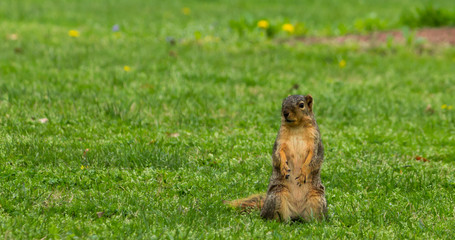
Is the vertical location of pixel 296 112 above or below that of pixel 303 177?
above

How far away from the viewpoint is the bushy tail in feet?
15.8

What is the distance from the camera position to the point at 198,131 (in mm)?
7164

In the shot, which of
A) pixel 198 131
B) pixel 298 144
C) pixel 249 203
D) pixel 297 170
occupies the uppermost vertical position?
pixel 298 144

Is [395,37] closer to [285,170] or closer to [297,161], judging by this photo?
[297,161]

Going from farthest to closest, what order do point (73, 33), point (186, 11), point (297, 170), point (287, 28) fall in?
1. point (186, 11)
2. point (287, 28)
3. point (73, 33)
4. point (297, 170)

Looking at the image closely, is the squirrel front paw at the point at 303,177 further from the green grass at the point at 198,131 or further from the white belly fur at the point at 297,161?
the green grass at the point at 198,131

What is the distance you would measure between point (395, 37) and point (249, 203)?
9.71 metres

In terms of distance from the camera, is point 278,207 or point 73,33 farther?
point 73,33

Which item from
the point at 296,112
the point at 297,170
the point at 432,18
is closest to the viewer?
the point at 296,112

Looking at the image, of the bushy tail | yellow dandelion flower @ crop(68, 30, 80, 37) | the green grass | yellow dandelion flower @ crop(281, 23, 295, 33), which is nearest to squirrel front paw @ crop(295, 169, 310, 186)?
the green grass

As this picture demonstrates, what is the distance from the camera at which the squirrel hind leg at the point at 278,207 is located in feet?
14.6

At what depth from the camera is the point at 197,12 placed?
56.0ft

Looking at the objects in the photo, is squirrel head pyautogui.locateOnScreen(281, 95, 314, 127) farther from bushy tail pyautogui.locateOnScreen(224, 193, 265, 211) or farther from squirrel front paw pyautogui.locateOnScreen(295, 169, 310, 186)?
bushy tail pyautogui.locateOnScreen(224, 193, 265, 211)

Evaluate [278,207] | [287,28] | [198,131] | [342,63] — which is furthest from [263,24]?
[278,207]
